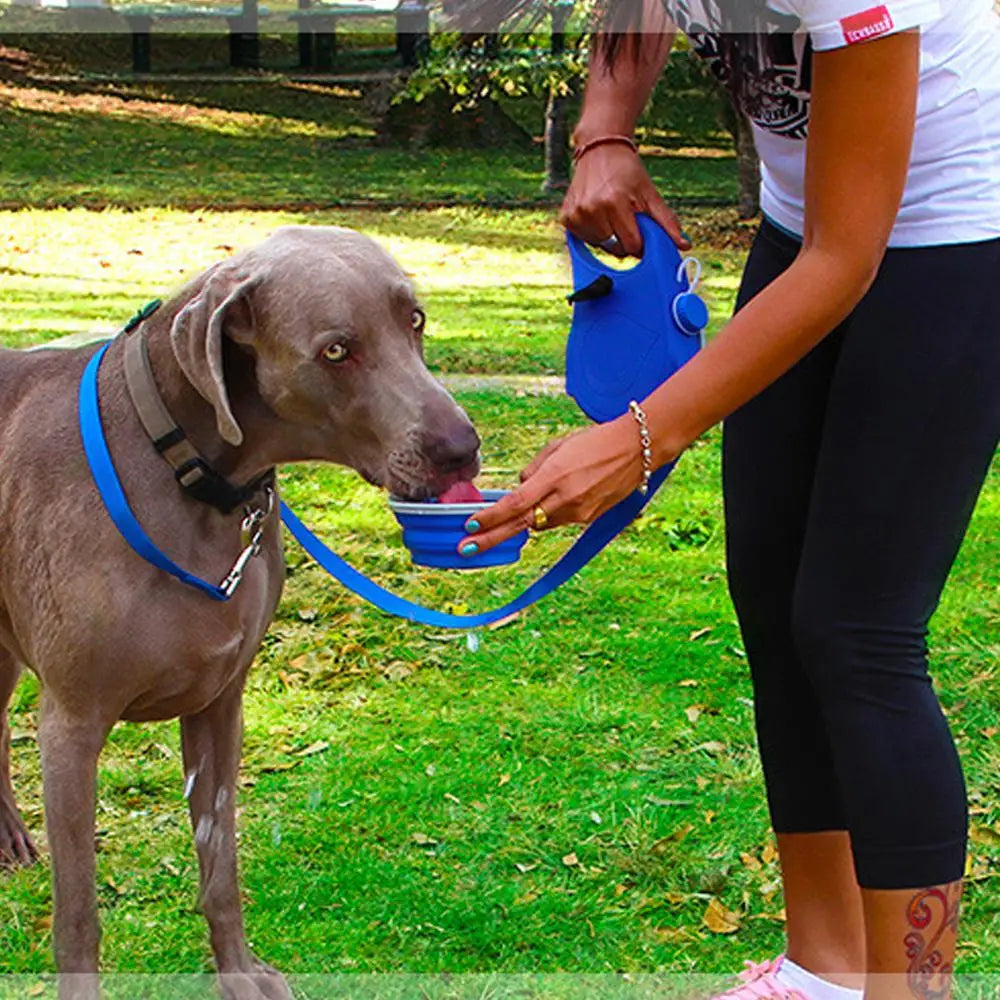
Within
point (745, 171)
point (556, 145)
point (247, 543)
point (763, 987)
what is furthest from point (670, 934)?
point (556, 145)

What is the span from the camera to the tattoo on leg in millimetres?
2432

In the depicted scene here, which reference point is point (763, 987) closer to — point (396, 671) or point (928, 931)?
point (928, 931)

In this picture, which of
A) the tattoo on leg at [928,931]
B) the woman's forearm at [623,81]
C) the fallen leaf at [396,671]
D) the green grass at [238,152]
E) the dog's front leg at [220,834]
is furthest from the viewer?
the green grass at [238,152]

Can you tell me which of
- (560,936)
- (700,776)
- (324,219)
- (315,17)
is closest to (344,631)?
(700,776)

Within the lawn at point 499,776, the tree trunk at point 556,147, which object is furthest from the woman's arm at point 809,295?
the tree trunk at point 556,147

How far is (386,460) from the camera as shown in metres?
2.52

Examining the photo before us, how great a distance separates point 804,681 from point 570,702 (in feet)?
5.56

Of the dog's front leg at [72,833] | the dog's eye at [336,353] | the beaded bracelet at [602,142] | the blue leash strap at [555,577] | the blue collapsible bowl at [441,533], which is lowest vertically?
the dog's front leg at [72,833]

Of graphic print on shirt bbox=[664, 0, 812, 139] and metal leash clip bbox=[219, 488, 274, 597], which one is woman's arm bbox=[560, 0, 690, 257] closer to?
graphic print on shirt bbox=[664, 0, 812, 139]

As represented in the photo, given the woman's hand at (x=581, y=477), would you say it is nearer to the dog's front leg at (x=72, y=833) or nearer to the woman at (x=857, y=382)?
the woman at (x=857, y=382)

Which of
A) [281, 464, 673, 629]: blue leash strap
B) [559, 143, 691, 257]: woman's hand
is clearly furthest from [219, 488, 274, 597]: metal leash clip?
[559, 143, 691, 257]: woman's hand

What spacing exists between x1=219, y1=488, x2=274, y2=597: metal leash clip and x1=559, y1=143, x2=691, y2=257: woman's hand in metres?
0.72

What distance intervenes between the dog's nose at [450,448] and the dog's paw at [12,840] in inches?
66.2

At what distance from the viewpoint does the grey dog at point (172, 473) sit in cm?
251
